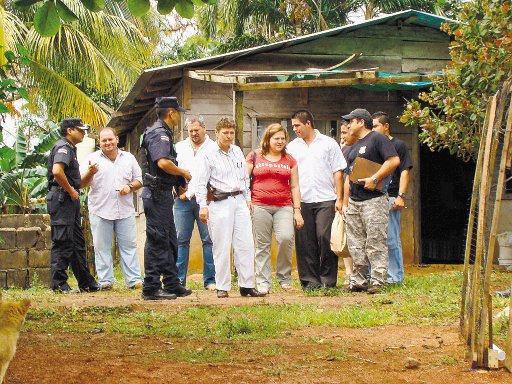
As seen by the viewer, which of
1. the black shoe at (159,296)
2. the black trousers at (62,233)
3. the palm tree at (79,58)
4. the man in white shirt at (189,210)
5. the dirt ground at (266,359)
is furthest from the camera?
the palm tree at (79,58)

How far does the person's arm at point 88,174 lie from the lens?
11.0m

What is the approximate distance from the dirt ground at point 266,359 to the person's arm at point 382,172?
8.77 feet

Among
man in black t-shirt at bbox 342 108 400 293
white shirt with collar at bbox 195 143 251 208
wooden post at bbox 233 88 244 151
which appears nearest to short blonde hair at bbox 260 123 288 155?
white shirt with collar at bbox 195 143 251 208

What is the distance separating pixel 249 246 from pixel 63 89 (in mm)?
11856

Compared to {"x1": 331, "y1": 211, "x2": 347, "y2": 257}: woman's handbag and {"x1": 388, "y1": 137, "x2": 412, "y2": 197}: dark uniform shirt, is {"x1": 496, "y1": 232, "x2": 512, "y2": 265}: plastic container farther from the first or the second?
{"x1": 331, "y1": 211, "x2": 347, "y2": 257}: woman's handbag

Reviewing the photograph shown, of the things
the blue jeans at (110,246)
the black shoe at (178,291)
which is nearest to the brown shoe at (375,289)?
the black shoe at (178,291)

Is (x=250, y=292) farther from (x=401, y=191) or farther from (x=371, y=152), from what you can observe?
(x=401, y=191)

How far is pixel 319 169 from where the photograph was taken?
10.2 meters

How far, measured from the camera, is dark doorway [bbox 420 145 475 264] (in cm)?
2005

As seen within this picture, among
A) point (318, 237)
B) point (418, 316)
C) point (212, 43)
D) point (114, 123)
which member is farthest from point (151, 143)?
point (212, 43)

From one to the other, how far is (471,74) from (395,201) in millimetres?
1870

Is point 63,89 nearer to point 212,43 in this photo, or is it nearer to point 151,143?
point 212,43

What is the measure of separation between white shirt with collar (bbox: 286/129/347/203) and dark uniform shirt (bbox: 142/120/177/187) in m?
1.71

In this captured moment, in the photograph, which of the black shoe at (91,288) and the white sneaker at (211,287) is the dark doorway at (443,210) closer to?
the white sneaker at (211,287)
